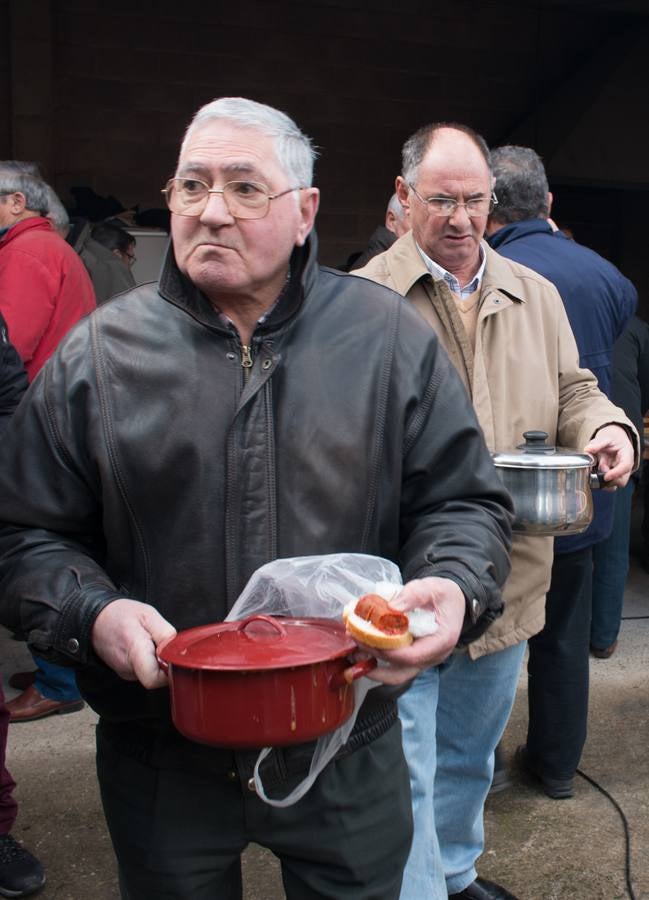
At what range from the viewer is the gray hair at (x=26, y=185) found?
171 inches

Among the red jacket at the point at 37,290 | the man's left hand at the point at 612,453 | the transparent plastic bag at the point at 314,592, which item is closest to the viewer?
the transparent plastic bag at the point at 314,592

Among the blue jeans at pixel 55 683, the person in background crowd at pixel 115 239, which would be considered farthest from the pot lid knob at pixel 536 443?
the person in background crowd at pixel 115 239

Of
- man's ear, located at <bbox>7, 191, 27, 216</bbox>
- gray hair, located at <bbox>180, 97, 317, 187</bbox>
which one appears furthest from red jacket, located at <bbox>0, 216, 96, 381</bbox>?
gray hair, located at <bbox>180, 97, 317, 187</bbox>

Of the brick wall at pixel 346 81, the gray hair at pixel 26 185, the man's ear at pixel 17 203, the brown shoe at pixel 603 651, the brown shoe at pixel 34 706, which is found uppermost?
the brick wall at pixel 346 81

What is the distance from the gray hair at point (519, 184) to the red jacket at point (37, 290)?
167 centimetres

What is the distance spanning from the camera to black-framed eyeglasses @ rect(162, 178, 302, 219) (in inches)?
68.7

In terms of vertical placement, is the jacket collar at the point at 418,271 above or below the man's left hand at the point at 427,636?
above

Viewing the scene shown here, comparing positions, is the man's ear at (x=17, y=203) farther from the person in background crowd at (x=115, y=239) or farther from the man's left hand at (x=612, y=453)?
the man's left hand at (x=612, y=453)

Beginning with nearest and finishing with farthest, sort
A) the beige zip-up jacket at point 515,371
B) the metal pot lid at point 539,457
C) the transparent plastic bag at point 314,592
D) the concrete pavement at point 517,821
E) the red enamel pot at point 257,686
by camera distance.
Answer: the red enamel pot at point 257,686, the transparent plastic bag at point 314,592, the metal pot lid at point 539,457, the beige zip-up jacket at point 515,371, the concrete pavement at point 517,821

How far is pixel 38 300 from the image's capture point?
4.10 m

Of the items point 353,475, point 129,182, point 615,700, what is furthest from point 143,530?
point 129,182

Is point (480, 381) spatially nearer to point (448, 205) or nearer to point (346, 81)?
point (448, 205)

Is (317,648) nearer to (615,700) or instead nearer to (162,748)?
(162,748)

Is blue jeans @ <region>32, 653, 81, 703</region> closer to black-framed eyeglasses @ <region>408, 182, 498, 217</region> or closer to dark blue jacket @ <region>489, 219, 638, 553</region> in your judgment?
dark blue jacket @ <region>489, 219, 638, 553</region>
